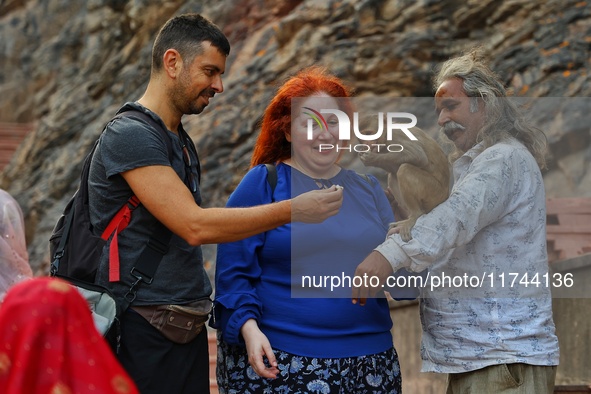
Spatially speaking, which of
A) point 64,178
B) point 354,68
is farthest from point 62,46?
point 354,68

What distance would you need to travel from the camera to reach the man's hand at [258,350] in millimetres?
3875

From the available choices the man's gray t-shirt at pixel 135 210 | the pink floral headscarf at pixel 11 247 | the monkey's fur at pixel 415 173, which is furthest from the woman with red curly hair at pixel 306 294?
the pink floral headscarf at pixel 11 247

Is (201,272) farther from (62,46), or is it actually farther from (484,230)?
(62,46)

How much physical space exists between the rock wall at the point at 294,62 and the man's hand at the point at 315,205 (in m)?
1.93

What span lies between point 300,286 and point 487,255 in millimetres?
776

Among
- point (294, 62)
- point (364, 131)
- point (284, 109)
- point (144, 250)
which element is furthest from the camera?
point (294, 62)

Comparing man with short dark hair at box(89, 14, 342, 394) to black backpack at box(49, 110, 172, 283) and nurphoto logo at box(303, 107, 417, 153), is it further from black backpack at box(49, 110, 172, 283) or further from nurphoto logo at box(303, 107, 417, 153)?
nurphoto logo at box(303, 107, 417, 153)

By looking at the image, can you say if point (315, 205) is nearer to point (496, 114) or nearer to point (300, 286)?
point (300, 286)

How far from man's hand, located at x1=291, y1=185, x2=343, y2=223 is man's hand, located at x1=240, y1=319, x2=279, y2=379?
47cm

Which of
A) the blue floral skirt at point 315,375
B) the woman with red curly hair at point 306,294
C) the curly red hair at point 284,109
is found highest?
the curly red hair at point 284,109

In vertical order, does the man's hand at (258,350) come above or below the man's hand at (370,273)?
below

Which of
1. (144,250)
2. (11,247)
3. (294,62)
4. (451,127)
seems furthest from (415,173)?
(294,62)

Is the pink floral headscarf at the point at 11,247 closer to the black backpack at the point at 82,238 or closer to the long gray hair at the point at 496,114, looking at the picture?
the black backpack at the point at 82,238

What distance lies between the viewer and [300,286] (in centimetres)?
405
